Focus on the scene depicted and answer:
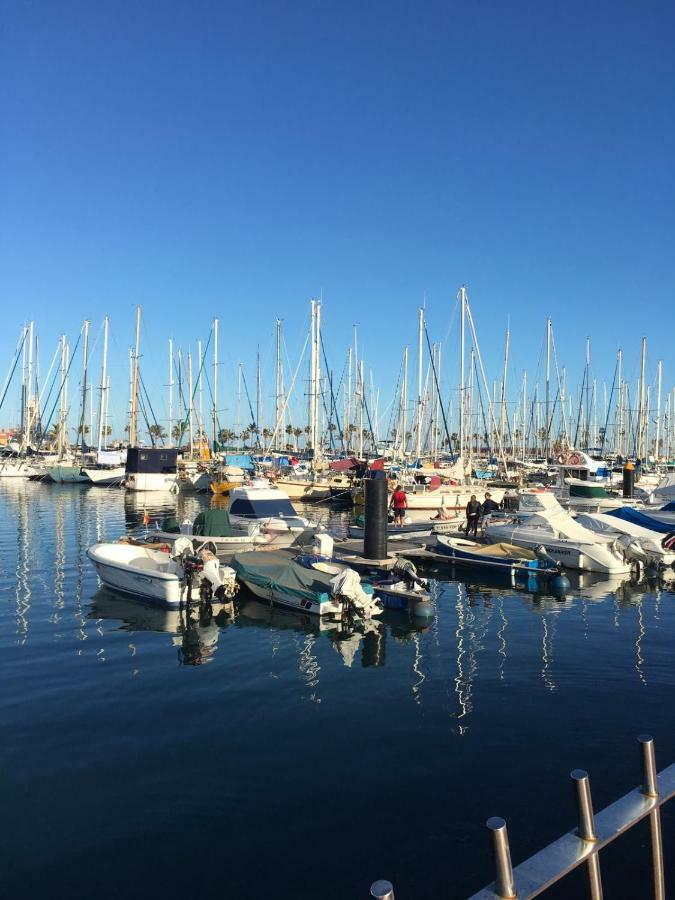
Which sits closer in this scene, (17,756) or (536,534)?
(17,756)

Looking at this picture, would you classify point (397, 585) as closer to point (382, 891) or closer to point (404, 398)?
point (382, 891)

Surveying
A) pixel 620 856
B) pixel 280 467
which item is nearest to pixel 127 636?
pixel 620 856

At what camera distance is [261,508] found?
3084cm

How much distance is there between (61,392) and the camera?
273 feet

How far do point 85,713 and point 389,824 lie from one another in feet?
19.6

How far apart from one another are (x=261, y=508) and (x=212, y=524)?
5378 millimetres

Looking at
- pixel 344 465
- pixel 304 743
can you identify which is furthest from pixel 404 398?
pixel 304 743

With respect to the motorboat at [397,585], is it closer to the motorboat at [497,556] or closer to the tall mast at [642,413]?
the motorboat at [497,556]

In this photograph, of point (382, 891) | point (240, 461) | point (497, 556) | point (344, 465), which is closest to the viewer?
point (382, 891)

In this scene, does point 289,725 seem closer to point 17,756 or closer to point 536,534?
point 17,756

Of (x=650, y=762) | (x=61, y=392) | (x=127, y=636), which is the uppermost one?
(x=61, y=392)

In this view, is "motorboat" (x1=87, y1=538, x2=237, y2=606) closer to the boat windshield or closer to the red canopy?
the boat windshield

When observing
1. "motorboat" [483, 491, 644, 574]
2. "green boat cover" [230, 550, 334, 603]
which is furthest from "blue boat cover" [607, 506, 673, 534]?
"green boat cover" [230, 550, 334, 603]

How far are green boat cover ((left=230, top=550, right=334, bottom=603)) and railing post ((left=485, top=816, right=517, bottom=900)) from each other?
14.2 m
